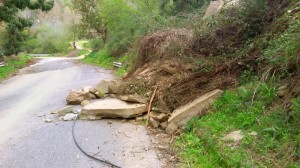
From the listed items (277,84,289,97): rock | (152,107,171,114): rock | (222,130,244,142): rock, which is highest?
(277,84,289,97): rock

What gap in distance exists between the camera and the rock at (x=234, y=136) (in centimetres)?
516

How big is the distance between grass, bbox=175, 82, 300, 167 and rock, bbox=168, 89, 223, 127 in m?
0.16

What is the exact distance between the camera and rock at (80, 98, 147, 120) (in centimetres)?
754

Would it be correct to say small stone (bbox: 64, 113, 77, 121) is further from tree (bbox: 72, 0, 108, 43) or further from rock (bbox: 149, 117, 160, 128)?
tree (bbox: 72, 0, 108, 43)

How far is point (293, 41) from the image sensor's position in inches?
202

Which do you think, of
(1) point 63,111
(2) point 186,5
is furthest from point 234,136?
(2) point 186,5

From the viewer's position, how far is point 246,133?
5184 mm

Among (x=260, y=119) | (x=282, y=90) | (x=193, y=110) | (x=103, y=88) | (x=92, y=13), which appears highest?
(x=92, y=13)

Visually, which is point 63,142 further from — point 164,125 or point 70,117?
point 164,125

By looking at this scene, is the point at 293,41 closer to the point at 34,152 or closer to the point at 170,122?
the point at 170,122

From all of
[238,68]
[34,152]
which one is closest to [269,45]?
[238,68]

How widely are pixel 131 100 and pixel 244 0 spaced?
4.05 meters

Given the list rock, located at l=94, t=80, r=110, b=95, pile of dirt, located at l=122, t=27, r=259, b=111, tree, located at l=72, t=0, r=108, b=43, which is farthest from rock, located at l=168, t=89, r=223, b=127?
tree, located at l=72, t=0, r=108, b=43

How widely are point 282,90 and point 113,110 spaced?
13.0 feet
